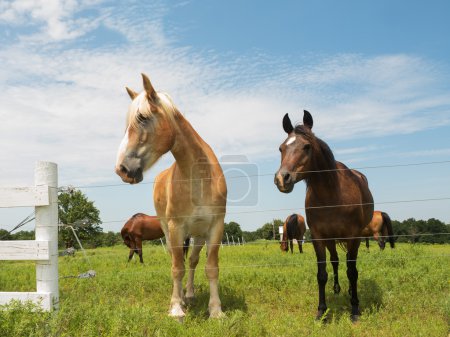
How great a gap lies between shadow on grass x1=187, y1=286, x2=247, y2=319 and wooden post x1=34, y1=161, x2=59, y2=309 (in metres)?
1.74

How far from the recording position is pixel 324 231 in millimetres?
4762

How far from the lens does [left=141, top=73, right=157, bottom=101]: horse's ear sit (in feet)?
12.8

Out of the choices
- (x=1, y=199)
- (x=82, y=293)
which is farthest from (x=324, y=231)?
(x=82, y=293)

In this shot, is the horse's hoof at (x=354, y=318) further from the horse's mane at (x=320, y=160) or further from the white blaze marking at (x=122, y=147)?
the white blaze marking at (x=122, y=147)

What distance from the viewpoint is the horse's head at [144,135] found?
12.2 feet

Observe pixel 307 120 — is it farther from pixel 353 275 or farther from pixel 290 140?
pixel 353 275

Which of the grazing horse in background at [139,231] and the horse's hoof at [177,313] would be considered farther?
the grazing horse in background at [139,231]

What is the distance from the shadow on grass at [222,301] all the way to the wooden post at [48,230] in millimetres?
1742

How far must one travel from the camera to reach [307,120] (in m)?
4.95

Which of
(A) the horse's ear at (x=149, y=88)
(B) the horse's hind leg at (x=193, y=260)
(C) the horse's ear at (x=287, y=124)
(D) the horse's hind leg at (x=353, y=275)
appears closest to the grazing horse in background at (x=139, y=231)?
(B) the horse's hind leg at (x=193, y=260)

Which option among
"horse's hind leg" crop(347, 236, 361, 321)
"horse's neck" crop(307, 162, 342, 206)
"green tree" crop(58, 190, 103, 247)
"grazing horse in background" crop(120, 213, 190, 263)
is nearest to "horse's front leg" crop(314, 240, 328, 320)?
"horse's hind leg" crop(347, 236, 361, 321)

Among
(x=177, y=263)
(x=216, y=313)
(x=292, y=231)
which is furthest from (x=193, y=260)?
(x=292, y=231)

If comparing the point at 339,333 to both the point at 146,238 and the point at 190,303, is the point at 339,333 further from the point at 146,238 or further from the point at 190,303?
the point at 146,238

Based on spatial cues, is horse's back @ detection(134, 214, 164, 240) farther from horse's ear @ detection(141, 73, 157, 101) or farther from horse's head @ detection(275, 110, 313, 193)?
horse's ear @ detection(141, 73, 157, 101)
